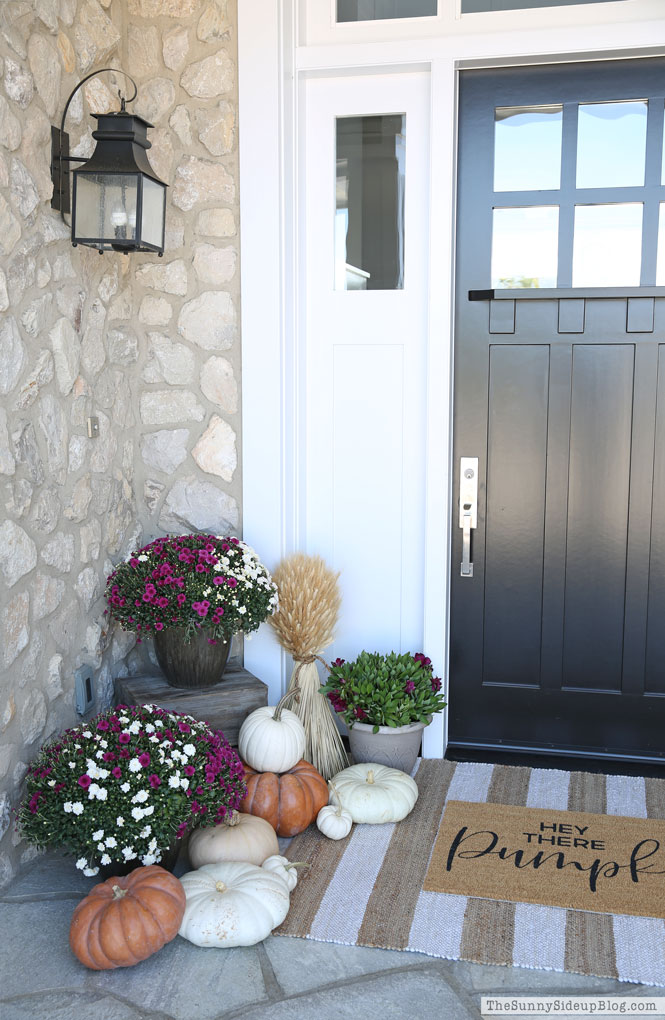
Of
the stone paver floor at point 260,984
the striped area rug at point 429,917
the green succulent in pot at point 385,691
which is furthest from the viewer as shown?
the green succulent in pot at point 385,691

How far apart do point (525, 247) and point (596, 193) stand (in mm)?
298

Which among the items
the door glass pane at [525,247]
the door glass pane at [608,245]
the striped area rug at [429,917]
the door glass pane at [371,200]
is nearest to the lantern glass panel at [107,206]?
the door glass pane at [371,200]

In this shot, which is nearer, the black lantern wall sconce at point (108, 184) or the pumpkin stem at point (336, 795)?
the black lantern wall sconce at point (108, 184)

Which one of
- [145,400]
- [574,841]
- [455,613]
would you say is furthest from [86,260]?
[574,841]

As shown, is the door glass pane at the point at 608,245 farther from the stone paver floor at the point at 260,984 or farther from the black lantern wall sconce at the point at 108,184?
the stone paver floor at the point at 260,984

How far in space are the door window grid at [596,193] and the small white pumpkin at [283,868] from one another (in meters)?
2.14

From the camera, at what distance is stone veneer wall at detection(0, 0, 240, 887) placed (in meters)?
2.47

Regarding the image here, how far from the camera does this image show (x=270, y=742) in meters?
2.77

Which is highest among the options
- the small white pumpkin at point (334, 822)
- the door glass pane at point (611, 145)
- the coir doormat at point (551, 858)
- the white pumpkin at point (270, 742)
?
the door glass pane at point (611, 145)

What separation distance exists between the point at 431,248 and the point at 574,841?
2.05 metres

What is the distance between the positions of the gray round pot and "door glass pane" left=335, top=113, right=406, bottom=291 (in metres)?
1.61

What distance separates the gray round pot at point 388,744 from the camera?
305cm

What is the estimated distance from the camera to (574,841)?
8.84ft

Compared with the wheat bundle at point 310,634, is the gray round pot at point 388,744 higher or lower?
lower
